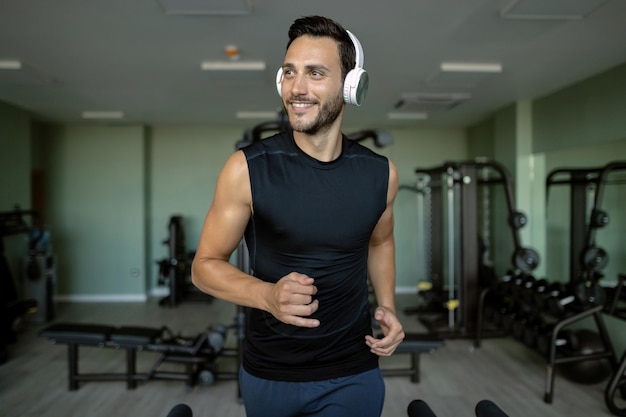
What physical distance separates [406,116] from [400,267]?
7.04 feet

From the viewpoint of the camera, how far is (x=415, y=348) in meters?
2.93

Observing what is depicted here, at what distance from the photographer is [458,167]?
4.06 m

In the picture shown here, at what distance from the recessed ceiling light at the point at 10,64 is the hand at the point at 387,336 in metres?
3.43

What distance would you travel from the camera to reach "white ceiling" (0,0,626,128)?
233 centimetres

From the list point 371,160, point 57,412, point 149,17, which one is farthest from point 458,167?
point 57,412

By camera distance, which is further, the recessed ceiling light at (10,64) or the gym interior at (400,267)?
the recessed ceiling light at (10,64)

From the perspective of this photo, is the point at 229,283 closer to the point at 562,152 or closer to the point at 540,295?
the point at 540,295

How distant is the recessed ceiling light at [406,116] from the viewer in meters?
5.25

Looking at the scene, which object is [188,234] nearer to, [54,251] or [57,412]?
[54,251]

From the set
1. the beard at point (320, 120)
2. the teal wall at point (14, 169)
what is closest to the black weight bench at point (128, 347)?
the teal wall at point (14, 169)

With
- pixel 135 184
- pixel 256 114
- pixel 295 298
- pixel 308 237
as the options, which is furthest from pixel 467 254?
pixel 135 184

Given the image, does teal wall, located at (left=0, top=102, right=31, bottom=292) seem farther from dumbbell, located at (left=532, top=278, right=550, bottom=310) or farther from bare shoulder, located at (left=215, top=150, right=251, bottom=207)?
dumbbell, located at (left=532, top=278, right=550, bottom=310)

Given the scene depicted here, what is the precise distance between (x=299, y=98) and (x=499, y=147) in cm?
465

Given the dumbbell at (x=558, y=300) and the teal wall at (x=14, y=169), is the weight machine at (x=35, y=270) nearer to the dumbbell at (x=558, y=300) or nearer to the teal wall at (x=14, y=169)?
the teal wall at (x=14, y=169)
